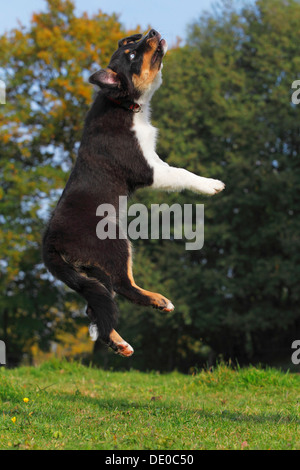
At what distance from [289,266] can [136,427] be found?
12.4 meters

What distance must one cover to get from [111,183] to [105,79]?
760mm

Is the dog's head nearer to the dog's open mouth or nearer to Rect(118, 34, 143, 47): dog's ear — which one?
the dog's open mouth

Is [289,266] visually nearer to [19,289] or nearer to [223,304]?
[223,304]

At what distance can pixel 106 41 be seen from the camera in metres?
18.8

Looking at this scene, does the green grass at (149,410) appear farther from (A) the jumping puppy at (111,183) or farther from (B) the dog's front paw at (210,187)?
(B) the dog's front paw at (210,187)

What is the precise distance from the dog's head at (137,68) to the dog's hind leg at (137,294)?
1.34 meters

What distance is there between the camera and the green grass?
3779 millimetres

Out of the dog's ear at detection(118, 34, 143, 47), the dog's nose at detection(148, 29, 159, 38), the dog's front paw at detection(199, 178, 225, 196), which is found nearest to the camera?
the dog's front paw at detection(199, 178, 225, 196)

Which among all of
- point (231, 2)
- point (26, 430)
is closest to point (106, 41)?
point (231, 2)

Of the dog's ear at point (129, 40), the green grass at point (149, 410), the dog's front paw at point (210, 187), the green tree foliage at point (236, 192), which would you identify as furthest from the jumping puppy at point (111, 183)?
the green tree foliage at point (236, 192)

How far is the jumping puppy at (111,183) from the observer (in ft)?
12.8

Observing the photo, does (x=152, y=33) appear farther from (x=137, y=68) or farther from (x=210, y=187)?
(x=210, y=187)

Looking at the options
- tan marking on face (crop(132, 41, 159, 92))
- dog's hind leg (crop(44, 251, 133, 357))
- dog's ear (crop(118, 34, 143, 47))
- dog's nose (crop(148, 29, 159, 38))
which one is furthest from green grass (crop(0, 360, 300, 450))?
dog's ear (crop(118, 34, 143, 47))

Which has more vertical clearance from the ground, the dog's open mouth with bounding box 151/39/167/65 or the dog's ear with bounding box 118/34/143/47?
the dog's ear with bounding box 118/34/143/47
